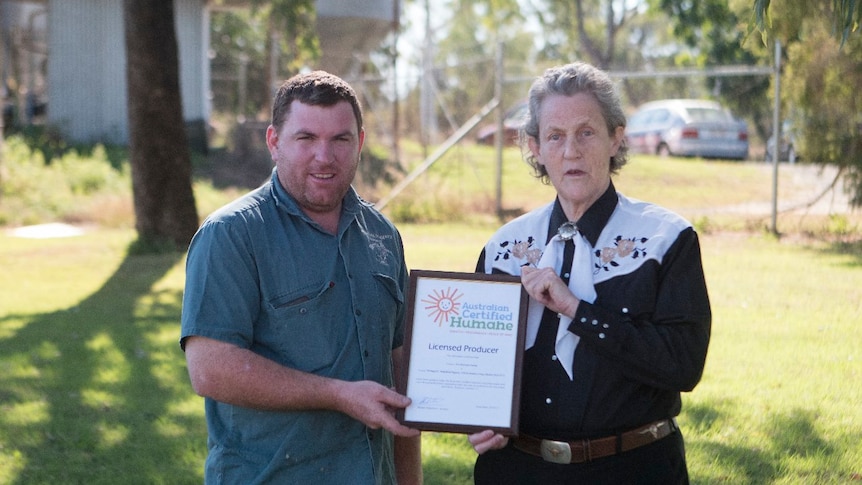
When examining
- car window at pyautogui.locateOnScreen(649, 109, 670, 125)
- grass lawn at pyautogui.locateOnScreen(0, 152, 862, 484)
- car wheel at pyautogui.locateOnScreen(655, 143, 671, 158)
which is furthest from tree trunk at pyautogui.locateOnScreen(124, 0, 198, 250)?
car window at pyautogui.locateOnScreen(649, 109, 670, 125)

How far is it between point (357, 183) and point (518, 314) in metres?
14.7

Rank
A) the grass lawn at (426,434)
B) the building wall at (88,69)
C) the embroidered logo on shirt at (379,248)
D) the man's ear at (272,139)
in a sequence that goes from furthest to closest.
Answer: the building wall at (88,69)
the grass lawn at (426,434)
the embroidered logo on shirt at (379,248)
the man's ear at (272,139)

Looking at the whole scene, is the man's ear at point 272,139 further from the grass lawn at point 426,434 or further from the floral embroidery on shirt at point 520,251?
the grass lawn at point 426,434

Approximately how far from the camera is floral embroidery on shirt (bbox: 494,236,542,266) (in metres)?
3.26

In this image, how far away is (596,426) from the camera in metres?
3.07

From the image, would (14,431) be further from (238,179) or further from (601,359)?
(238,179)

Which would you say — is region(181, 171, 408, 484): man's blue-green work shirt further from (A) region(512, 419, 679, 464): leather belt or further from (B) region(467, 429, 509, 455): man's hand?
(A) region(512, 419, 679, 464): leather belt

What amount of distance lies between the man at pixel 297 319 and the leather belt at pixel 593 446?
0.40m

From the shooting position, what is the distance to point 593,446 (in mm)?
3080

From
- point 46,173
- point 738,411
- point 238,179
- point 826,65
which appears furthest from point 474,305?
point 238,179

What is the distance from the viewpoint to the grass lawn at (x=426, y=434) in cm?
577

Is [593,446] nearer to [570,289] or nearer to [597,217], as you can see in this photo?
[570,289]

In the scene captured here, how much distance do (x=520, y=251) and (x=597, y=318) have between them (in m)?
0.40
